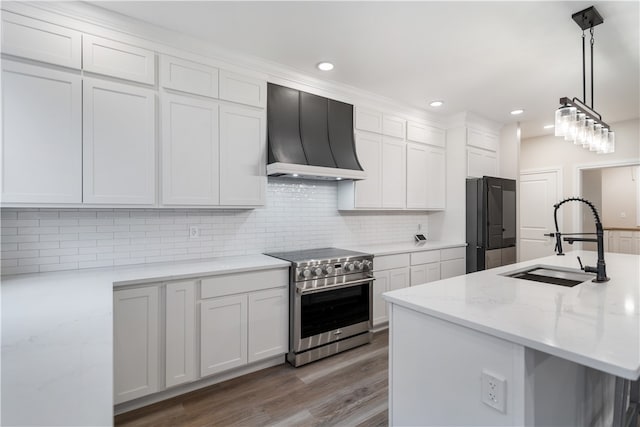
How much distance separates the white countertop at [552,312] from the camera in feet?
3.38

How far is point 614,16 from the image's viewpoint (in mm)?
2246

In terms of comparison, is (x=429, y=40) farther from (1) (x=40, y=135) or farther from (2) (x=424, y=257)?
(1) (x=40, y=135)

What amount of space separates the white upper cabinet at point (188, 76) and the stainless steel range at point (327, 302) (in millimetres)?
1603

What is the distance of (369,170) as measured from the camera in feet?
12.6

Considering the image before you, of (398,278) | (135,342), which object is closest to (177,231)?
(135,342)

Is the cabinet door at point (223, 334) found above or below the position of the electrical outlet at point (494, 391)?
below

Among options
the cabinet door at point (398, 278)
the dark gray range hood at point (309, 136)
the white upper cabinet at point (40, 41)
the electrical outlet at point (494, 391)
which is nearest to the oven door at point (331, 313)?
the cabinet door at point (398, 278)

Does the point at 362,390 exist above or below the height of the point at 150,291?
below

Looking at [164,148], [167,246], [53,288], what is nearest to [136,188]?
[164,148]

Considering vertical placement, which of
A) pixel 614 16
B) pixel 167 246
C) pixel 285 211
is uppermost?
pixel 614 16

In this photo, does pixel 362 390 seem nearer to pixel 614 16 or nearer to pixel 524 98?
pixel 614 16

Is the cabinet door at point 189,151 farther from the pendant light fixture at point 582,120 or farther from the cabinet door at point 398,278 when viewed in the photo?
the pendant light fixture at point 582,120

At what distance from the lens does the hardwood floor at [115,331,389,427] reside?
2.12 metres

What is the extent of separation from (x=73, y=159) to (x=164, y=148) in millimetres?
571
